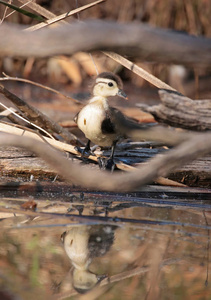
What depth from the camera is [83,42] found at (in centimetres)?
173

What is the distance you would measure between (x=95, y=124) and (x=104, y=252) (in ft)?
6.06

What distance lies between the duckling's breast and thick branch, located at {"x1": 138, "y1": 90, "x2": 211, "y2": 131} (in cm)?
69

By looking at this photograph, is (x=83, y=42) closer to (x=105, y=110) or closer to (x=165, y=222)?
(x=165, y=222)

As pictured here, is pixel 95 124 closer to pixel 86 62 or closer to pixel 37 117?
pixel 37 117

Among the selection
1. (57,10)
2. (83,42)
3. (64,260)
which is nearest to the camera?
(83,42)

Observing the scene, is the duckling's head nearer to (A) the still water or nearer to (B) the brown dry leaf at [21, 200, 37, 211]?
(A) the still water

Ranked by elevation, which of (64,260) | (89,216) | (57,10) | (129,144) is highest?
(57,10)

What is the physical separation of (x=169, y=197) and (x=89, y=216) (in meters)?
0.99

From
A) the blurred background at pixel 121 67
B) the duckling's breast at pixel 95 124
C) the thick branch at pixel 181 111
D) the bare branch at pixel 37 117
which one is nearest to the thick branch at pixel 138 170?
the thick branch at pixel 181 111

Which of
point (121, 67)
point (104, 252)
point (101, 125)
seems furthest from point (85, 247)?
point (121, 67)

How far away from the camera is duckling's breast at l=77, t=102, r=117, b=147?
173 inches

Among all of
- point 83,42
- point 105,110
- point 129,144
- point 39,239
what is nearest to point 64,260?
point 39,239

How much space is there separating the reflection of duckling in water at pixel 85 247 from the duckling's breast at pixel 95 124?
1435mm

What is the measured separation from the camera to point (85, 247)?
275cm
